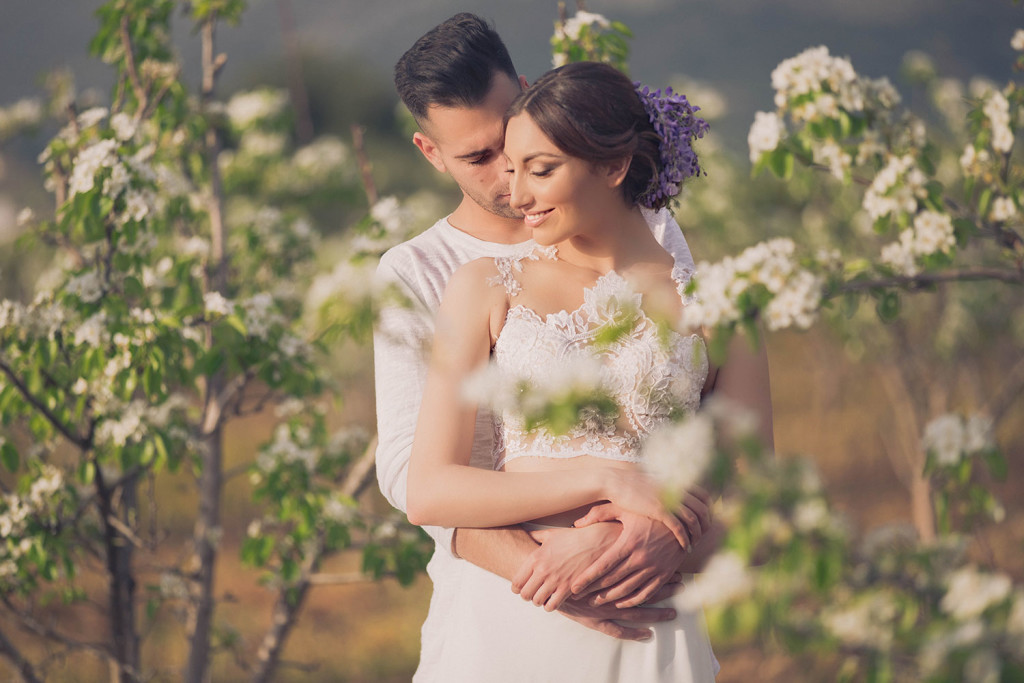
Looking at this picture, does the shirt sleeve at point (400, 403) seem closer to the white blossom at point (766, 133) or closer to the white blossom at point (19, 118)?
the white blossom at point (766, 133)

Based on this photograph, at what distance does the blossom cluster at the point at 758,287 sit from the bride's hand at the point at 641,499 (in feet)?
1.69

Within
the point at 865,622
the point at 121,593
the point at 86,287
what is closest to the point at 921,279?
the point at 865,622

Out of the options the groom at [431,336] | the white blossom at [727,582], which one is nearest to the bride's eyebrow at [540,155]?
the groom at [431,336]

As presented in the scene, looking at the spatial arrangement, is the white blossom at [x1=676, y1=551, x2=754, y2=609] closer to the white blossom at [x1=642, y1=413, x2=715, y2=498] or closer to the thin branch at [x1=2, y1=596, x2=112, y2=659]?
the white blossom at [x1=642, y1=413, x2=715, y2=498]

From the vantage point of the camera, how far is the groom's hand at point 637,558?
1.87 meters

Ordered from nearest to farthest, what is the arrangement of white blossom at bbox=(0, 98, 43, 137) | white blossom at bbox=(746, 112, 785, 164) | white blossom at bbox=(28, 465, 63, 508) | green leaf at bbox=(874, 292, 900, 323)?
green leaf at bbox=(874, 292, 900, 323), white blossom at bbox=(746, 112, 785, 164), white blossom at bbox=(28, 465, 63, 508), white blossom at bbox=(0, 98, 43, 137)

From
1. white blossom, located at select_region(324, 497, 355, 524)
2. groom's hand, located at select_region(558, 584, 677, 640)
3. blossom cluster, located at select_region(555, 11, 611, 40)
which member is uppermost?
blossom cluster, located at select_region(555, 11, 611, 40)

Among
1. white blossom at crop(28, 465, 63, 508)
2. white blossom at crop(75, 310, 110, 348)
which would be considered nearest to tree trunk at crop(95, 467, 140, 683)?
white blossom at crop(28, 465, 63, 508)

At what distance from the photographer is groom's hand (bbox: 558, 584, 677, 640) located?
77.6 inches

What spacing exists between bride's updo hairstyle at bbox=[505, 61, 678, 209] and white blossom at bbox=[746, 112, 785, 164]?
22 cm

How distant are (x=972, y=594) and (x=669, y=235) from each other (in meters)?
1.60

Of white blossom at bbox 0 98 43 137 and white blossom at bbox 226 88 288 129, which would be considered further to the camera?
white blossom at bbox 226 88 288 129

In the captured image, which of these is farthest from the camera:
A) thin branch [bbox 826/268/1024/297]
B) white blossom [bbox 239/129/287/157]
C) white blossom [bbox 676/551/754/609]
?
white blossom [bbox 239/129/287/157]

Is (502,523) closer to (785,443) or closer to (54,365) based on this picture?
(54,365)
